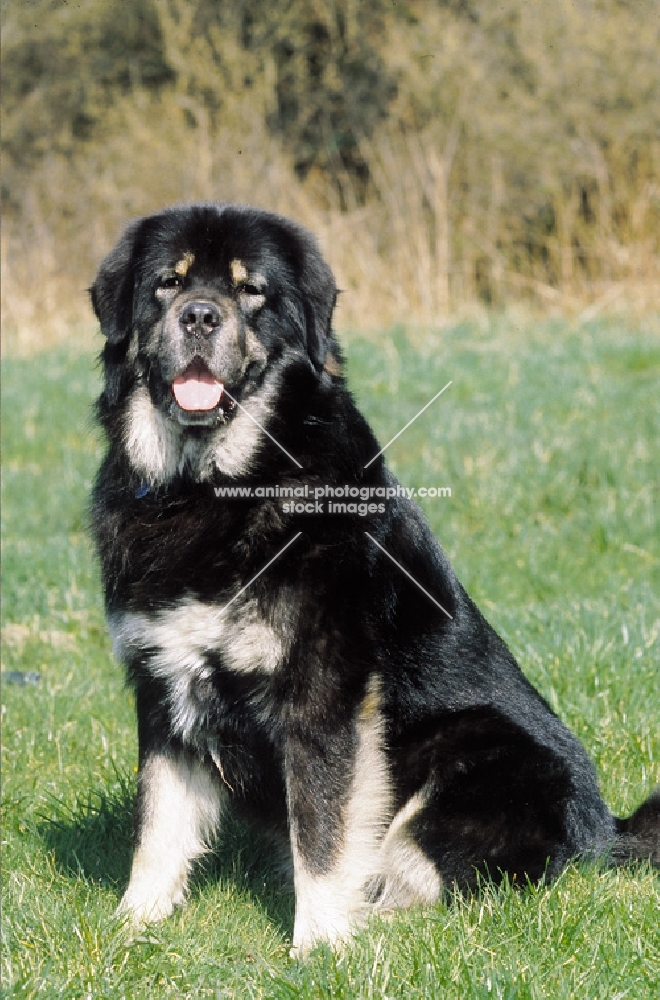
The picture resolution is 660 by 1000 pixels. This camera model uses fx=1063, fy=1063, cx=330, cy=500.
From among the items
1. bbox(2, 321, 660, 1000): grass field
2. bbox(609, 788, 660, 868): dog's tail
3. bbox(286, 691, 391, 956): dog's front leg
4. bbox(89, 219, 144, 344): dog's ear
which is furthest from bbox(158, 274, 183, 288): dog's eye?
bbox(609, 788, 660, 868): dog's tail

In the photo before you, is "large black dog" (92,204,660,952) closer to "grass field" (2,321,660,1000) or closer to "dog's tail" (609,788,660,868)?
"dog's tail" (609,788,660,868)

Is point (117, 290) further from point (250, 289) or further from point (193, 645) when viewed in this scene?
point (193, 645)

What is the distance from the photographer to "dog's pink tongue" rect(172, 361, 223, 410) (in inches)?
128

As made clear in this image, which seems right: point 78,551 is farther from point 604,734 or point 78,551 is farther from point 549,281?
point 549,281

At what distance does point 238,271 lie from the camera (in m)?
3.25

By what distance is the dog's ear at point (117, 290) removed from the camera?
3328 mm

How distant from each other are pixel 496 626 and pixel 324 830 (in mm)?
2589

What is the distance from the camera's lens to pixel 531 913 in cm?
294

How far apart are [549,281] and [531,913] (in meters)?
11.4

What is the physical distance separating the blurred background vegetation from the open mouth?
353 inches

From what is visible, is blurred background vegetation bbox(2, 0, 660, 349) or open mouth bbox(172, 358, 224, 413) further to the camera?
blurred background vegetation bbox(2, 0, 660, 349)

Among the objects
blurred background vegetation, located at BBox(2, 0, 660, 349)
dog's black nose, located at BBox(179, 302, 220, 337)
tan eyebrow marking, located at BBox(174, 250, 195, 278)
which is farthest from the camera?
blurred background vegetation, located at BBox(2, 0, 660, 349)

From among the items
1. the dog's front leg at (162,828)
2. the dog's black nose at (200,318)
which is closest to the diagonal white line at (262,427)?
the dog's black nose at (200,318)

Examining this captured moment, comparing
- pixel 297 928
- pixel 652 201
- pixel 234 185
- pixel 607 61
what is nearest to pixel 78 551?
pixel 297 928
